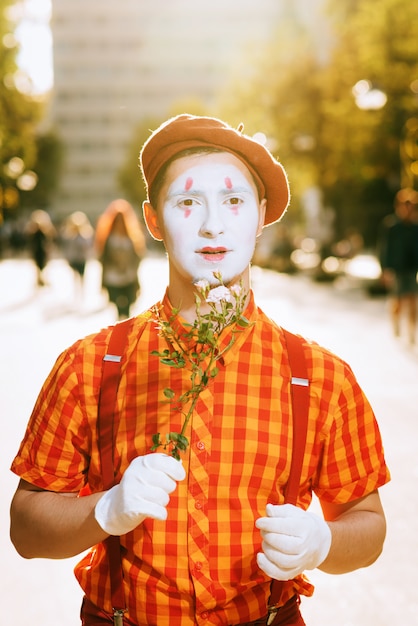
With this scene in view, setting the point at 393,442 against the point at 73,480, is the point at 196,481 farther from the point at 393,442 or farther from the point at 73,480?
the point at 393,442

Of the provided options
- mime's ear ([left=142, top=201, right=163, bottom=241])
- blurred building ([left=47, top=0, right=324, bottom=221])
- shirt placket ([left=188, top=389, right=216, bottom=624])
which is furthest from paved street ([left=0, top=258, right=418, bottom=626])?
blurred building ([left=47, top=0, right=324, bottom=221])

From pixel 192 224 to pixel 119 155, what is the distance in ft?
409

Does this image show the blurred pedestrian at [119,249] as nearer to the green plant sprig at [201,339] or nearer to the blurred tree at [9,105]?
the green plant sprig at [201,339]

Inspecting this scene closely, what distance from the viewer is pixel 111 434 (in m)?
2.16

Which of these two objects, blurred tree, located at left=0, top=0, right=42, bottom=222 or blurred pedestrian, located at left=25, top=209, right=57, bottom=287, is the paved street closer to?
blurred pedestrian, located at left=25, top=209, right=57, bottom=287

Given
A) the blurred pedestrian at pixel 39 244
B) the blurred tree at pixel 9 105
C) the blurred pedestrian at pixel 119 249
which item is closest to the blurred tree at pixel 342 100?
the blurred pedestrian at pixel 119 249

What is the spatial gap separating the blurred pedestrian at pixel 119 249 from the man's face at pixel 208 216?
26.4 ft

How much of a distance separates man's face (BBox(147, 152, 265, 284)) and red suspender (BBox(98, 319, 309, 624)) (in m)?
0.28

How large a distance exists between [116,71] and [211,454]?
422ft

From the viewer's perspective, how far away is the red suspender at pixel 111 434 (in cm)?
214

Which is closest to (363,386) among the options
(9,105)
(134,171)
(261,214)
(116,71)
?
(261,214)

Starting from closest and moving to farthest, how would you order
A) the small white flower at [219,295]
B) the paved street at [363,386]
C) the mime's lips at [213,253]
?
the small white flower at [219,295] < the mime's lips at [213,253] < the paved street at [363,386]

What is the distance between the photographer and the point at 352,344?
12.8 meters

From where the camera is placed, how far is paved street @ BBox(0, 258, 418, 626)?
170 inches
